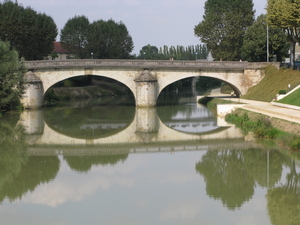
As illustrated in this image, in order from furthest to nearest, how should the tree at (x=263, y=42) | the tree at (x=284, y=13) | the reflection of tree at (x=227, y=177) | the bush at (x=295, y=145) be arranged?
the tree at (x=263, y=42)
the tree at (x=284, y=13)
the bush at (x=295, y=145)
the reflection of tree at (x=227, y=177)

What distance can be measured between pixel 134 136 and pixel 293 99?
12.8 metres

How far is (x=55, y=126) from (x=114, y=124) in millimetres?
4548

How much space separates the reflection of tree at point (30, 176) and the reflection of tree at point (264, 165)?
8.13m

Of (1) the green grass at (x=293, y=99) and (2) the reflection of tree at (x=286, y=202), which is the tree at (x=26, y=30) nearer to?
(1) the green grass at (x=293, y=99)

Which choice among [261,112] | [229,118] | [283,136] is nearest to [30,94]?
[229,118]

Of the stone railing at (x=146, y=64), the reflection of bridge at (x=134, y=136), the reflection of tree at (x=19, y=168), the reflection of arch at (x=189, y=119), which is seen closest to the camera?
the reflection of tree at (x=19, y=168)

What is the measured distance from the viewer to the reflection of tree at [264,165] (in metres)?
19.2

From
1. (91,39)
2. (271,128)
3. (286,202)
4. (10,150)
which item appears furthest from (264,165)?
(91,39)

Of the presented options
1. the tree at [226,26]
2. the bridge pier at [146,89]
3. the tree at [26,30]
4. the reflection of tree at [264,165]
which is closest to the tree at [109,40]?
the tree at [26,30]

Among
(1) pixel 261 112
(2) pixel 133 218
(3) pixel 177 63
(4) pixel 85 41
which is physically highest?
(4) pixel 85 41

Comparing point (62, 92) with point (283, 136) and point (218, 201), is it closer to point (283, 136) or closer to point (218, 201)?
point (283, 136)

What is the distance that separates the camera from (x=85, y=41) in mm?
77875

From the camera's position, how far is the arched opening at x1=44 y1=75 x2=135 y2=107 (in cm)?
6056

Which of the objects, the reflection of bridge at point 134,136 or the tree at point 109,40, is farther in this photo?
the tree at point 109,40
